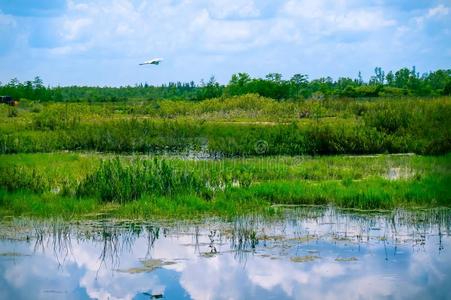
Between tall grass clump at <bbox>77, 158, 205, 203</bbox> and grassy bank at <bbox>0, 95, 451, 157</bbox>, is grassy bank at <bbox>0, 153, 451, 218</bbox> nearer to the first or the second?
tall grass clump at <bbox>77, 158, 205, 203</bbox>

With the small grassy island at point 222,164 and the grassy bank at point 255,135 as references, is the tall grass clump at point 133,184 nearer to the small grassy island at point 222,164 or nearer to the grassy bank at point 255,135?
the small grassy island at point 222,164

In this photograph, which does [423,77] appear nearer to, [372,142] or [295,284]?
[372,142]

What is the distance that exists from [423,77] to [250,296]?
260 ft

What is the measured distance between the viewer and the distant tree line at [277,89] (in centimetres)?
5547

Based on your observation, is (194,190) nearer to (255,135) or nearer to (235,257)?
(235,257)

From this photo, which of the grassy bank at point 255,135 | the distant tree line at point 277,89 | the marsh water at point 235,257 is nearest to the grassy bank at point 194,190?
the marsh water at point 235,257

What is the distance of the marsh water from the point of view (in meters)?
8.88

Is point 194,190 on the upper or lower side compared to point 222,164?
lower

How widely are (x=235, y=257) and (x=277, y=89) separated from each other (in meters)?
47.0

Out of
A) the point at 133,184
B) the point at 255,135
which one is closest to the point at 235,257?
the point at 133,184

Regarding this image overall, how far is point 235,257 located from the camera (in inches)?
396

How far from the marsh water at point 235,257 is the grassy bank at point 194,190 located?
0.54 m

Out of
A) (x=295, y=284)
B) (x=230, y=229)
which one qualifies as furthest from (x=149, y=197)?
(x=295, y=284)

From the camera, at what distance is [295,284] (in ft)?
29.7
